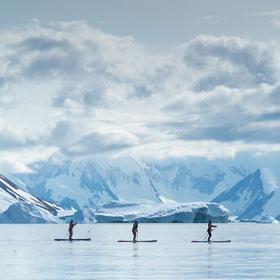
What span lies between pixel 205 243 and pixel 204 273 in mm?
55649

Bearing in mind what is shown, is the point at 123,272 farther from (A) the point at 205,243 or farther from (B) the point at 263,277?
(A) the point at 205,243

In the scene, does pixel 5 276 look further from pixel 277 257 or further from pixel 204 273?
pixel 277 257

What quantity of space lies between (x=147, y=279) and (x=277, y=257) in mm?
27704

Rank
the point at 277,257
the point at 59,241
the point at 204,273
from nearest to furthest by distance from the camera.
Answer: the point at 204,273
the point at 277,257
the point at 59,241

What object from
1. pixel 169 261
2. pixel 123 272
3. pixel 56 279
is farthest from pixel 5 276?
pixel 169 261

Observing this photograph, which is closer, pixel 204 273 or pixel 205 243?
pixel 204 273

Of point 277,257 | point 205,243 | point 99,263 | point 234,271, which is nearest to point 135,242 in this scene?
point 205,243

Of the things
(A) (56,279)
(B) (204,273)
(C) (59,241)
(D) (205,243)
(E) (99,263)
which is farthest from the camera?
(C) (59,241)

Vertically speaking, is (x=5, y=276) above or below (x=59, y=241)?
below

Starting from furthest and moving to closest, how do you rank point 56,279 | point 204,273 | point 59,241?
point 59,241 < point 204,273 < point 56,279

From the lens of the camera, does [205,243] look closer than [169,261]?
No

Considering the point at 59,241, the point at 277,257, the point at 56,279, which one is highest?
the point at 59,241

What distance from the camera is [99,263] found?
6600 centimetres

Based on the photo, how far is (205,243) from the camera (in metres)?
111
